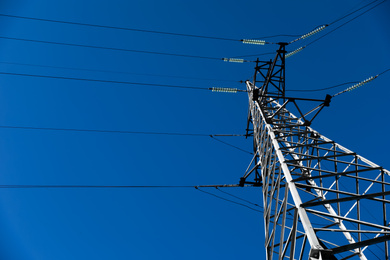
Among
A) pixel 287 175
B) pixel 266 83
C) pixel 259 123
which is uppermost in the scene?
pixel 266 83

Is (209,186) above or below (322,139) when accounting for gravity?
below

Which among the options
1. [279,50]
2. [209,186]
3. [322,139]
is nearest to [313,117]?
[322,139]

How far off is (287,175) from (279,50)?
8075 millimetres

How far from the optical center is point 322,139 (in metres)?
8.80

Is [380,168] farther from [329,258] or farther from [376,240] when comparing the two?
[329,258]

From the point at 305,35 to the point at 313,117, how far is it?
5813 mm

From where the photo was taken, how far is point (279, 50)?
12.2 m

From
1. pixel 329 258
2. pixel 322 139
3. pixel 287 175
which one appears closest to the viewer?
pixel 329 258

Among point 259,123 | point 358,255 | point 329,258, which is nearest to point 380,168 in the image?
point 358,255

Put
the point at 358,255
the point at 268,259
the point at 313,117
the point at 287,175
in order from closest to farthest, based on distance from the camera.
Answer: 1. the point at 287,175
2. the point at 358,255
3. the point at 268,259
4. the point at 313,117

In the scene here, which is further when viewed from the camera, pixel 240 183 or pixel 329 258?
pixel 240 183

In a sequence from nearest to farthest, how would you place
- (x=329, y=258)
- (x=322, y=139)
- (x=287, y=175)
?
(x=329, y=258) → (x=287, y=175) → (x=322, y=139)

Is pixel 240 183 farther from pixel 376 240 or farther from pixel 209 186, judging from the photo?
pixel 376 240

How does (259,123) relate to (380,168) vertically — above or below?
above
